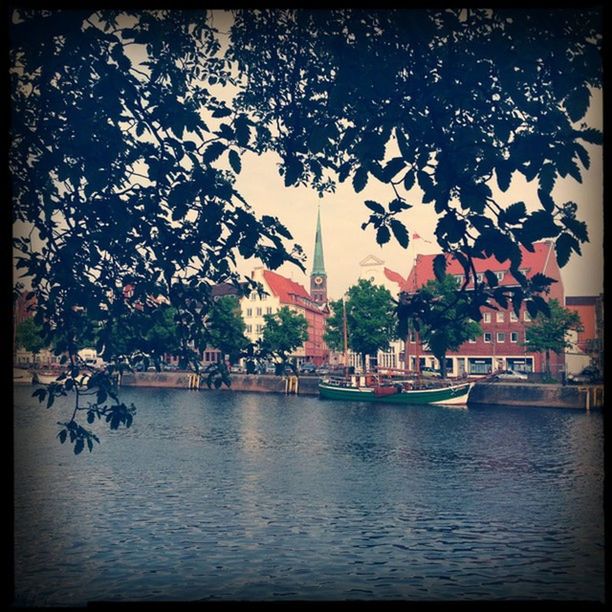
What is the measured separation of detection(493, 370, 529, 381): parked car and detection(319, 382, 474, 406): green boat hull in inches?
73.7

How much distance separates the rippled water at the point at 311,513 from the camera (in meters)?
14.5

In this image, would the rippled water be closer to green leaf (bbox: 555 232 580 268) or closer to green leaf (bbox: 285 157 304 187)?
green leaf (bbox: 285 157 304 187)

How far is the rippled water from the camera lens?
47.5ft

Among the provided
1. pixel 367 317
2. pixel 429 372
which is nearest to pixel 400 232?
pixel 367 317

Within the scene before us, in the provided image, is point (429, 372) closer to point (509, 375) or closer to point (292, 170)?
point (509, 375)

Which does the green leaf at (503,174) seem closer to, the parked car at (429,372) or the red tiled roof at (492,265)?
the red tiled roof at (492,265)

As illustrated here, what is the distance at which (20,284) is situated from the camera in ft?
23.3

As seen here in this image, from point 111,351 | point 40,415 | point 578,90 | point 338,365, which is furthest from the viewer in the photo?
point 338,365

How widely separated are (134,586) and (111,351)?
28.7ft

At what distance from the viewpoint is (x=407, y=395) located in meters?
54.2

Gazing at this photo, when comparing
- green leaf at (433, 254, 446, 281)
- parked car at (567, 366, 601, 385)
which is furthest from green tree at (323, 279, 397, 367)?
green leaf at (433, 254, 446, 281)

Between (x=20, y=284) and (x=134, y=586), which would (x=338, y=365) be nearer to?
(x=134, y=586)

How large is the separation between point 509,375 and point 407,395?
27.0 ft
